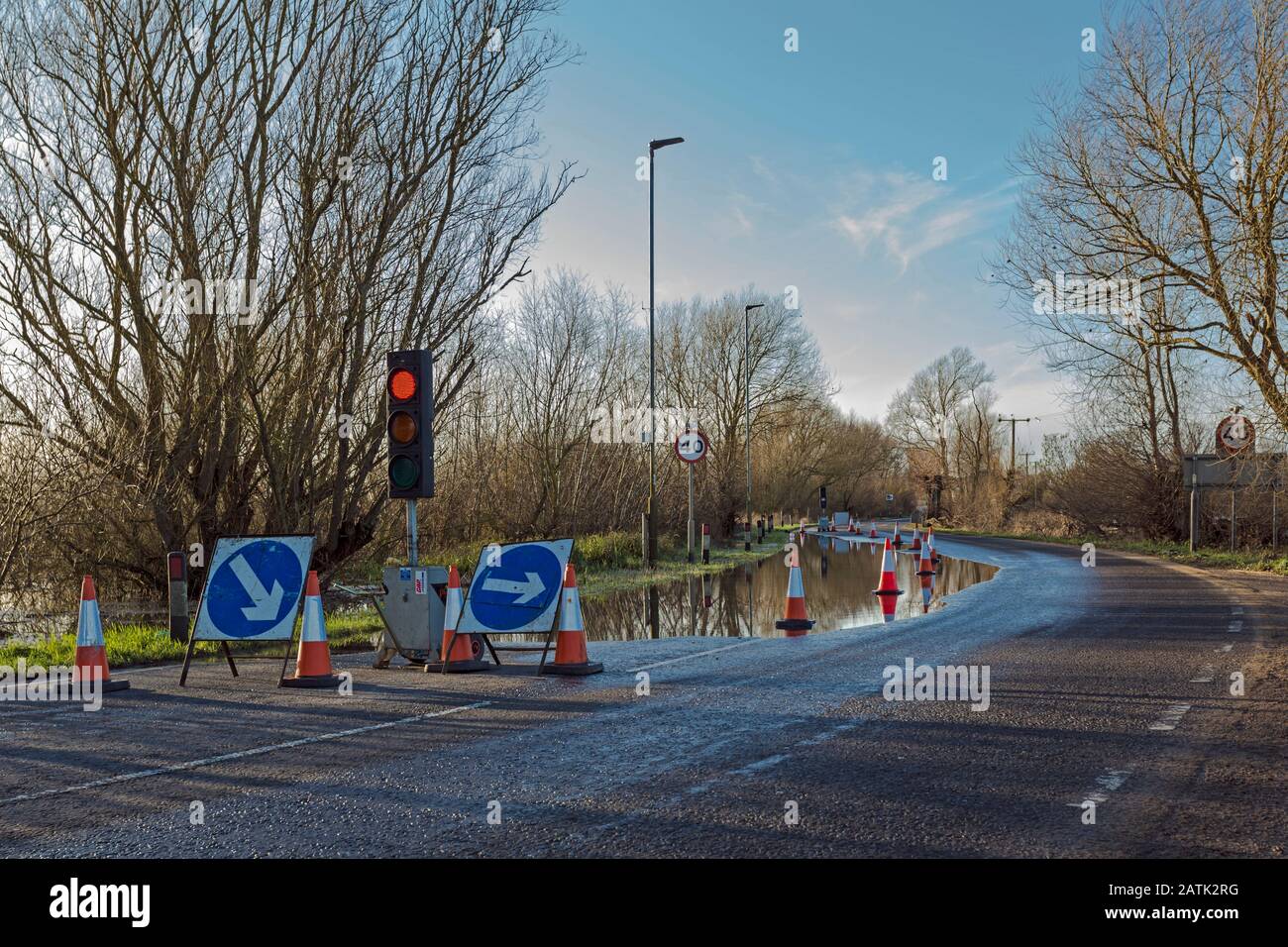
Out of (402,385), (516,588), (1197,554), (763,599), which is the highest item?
(402,385)

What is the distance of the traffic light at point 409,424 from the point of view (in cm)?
994

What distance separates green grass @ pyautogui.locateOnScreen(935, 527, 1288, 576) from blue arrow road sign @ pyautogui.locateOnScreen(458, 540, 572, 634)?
704 inches

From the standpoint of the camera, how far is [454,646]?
9.83 m

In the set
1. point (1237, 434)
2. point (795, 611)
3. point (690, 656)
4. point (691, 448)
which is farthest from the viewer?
point (691, 448)

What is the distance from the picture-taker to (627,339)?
36625 millimetres

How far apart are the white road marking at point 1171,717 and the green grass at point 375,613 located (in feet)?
28.2

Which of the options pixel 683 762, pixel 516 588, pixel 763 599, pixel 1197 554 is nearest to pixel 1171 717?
pixel 683 762

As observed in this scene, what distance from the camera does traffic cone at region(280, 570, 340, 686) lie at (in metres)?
9.16

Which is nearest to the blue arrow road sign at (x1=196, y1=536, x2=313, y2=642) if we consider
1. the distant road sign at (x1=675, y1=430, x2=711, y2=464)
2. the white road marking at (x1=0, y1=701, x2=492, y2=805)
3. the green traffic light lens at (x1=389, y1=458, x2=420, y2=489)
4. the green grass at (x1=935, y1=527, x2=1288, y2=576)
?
the green traffic light lens at (x1=389, y1=458, x2=420, y2=489)

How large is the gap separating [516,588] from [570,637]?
2.44ft

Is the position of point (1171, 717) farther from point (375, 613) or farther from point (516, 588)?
point (375, 613)

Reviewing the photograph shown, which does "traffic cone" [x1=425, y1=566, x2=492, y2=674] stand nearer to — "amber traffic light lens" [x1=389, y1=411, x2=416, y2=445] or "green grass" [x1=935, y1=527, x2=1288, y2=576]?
"amber traffic light lens" [x1=389, y1=411, x2=416, y2=445]

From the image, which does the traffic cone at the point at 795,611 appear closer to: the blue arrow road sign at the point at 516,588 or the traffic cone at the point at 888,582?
the traffic cone at the point at 888,582

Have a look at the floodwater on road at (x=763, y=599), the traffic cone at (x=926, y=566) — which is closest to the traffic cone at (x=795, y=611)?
the floodwater on road at (x=763, y=599)
